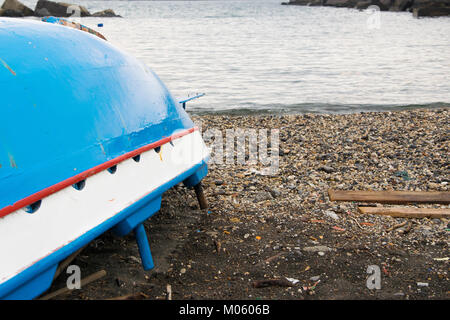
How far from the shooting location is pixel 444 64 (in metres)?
21.1

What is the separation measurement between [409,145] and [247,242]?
4.54 m

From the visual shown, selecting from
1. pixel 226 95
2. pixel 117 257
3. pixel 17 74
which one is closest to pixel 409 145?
pixel 117 257

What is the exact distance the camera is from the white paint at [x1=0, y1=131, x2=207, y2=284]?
8.38ft

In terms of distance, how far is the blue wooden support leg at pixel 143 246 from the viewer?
3.55 metres

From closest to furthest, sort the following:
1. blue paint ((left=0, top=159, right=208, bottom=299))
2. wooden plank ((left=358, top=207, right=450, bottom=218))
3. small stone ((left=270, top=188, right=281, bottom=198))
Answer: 1. blue paint ((left=0, top=159, right=208, bottom=299))
2. wooden plank ((left=358, top=207, right=450, bottom=218))
3. small stone ((left=270, top=188, right=281, bottom=198))

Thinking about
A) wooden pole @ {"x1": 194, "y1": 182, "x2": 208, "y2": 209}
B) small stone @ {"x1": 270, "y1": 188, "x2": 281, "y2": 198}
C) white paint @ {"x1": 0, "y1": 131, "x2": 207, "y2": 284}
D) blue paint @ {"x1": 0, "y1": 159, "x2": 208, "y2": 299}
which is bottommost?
small stone @ {"x1": 270, "y1": 188, "x2": 281, "y2": 198}

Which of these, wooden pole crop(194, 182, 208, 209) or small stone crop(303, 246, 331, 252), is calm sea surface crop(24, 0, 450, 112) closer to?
wooden pole crop(194, 182, 208, 209)

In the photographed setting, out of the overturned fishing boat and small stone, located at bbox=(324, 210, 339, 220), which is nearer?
the overturned fishing boat

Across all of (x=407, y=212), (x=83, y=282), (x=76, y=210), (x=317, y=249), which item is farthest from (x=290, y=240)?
(x=76, y=210)

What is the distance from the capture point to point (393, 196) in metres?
5.33

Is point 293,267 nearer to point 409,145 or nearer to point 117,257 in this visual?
point 117,257

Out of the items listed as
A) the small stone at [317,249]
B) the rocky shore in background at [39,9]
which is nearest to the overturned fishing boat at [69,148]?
the small stone at [317,249]

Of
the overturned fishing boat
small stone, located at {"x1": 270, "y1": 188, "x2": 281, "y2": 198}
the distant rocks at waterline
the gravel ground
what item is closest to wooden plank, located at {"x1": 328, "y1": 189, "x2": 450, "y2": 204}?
the gravel ground

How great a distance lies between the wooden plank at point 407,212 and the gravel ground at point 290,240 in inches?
4.5
